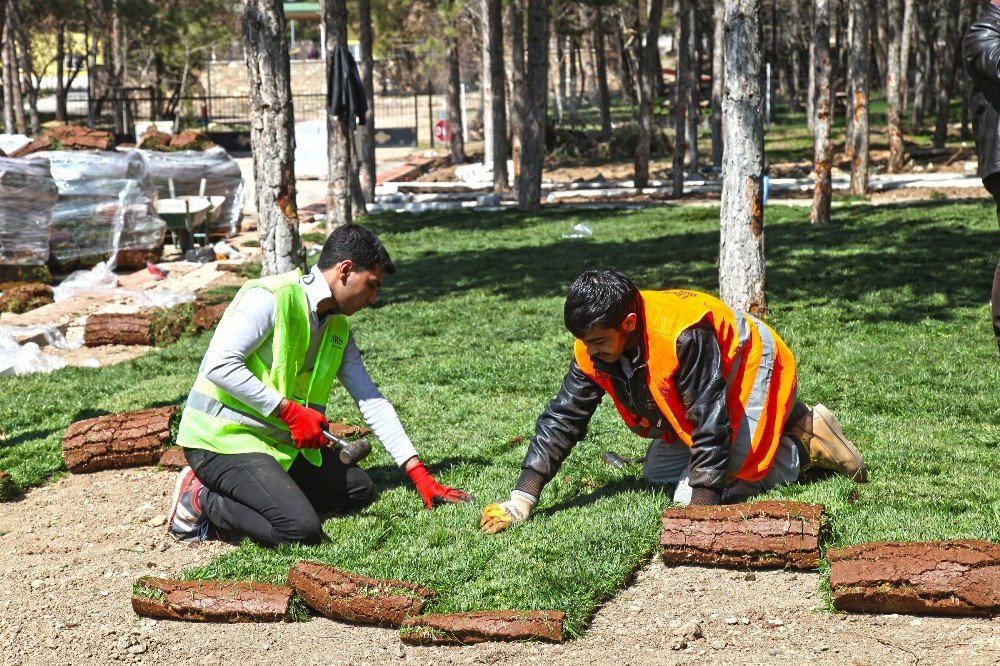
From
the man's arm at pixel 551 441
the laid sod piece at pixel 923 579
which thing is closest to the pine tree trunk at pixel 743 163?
the man's arm at pixel 551 441

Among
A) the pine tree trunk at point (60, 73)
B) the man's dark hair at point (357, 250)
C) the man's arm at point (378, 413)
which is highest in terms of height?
the pine tree trunk at point (60, 73)

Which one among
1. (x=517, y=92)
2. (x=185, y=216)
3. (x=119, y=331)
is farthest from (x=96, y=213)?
(x=517, y=92)

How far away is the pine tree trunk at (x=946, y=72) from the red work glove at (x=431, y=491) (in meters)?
21.1

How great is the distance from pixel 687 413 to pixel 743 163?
423 cm

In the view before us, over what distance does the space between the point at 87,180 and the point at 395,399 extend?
8314 mm

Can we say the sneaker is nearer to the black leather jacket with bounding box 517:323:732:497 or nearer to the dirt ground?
the dirt ground

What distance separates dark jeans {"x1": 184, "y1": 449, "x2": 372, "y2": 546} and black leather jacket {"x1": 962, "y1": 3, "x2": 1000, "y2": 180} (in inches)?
121

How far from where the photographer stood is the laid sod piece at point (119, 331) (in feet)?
31.0

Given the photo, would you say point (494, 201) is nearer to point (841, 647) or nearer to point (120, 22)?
point (841, 647)

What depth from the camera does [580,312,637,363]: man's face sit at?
4.10 meters

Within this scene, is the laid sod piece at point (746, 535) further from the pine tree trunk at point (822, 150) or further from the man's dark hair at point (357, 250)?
the pine tree trunk at point (822, 150)

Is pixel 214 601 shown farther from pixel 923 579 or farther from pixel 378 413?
pixel 923 579

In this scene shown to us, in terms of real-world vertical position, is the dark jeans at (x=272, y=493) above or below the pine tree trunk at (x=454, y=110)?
below

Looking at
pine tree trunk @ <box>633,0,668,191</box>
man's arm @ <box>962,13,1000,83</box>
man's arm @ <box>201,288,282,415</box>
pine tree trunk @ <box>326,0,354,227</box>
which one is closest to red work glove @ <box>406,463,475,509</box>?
man's arm @ <box>201,288,282,415</box>
